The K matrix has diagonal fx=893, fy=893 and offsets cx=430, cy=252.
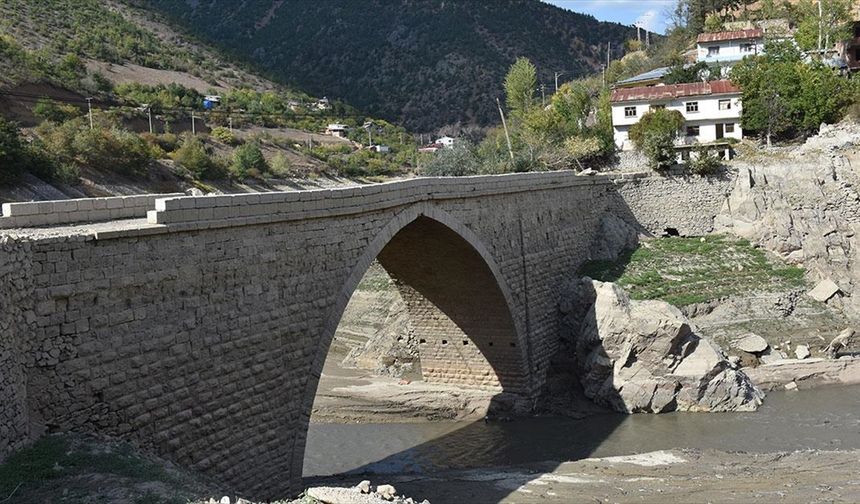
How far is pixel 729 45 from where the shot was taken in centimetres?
4503

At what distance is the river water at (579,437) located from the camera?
59.2 ft

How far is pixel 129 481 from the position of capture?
29.6 ft

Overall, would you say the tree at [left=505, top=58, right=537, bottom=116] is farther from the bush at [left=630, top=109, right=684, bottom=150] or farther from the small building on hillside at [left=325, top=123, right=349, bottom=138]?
the small building on hillside at [left=325, top=123, right=349, bottom=138]

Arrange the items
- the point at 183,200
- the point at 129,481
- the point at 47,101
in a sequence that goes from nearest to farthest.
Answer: the point at 129,481 → the point at 183,200 → the point at 47,101

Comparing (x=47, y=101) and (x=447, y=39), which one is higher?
(x=447, y=39)

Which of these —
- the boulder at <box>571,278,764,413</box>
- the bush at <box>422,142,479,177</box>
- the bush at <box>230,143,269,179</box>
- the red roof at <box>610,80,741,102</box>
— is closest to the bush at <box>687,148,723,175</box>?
the red roof at <box>610,80,741,102</box>

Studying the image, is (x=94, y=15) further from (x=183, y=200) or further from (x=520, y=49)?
(x=183, y=200)

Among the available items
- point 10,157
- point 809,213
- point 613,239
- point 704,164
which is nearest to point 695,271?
point 613,239

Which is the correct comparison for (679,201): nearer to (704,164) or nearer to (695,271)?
(704,164)

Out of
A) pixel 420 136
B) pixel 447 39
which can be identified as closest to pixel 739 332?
pixel 420 136

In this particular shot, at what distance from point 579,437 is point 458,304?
4435mm

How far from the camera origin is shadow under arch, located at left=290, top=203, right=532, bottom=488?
19.8 m

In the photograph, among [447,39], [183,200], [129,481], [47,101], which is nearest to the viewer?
[129,481]

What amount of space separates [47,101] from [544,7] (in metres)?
62.8
